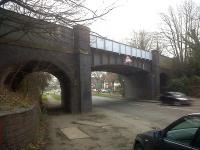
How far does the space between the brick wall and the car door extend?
417cm

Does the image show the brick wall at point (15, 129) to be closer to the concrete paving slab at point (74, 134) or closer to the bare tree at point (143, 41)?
the concrete paving slab at point (74, 134)

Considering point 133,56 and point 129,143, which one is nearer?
point 129,143

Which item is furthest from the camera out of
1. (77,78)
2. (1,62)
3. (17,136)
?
(77,78)

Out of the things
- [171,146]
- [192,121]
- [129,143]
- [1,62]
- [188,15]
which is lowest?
[129,143]

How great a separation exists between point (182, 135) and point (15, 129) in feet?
16.3

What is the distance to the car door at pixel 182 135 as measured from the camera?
19.7 feet

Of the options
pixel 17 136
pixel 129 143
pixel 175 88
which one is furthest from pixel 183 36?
pixel 17 136

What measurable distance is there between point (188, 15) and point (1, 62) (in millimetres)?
43344

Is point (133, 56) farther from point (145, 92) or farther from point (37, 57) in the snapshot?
point (37, 57)

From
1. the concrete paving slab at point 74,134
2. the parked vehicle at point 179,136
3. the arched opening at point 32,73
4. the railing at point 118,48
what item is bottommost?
the concrete paving slab at point 74,134

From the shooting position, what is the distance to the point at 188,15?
58.6 m

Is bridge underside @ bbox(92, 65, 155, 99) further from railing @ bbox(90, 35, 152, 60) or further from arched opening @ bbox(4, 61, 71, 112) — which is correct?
arched opening @ bbox(4, 61, 71, 112)

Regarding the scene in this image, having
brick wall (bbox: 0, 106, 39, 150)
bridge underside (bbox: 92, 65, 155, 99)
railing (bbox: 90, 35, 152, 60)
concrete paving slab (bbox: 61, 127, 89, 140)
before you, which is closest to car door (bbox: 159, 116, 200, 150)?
brick wall (bbox: 0, 106, 39, 150)

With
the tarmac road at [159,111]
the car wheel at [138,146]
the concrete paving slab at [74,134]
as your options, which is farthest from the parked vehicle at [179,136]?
the tarmac road at [159,111]
